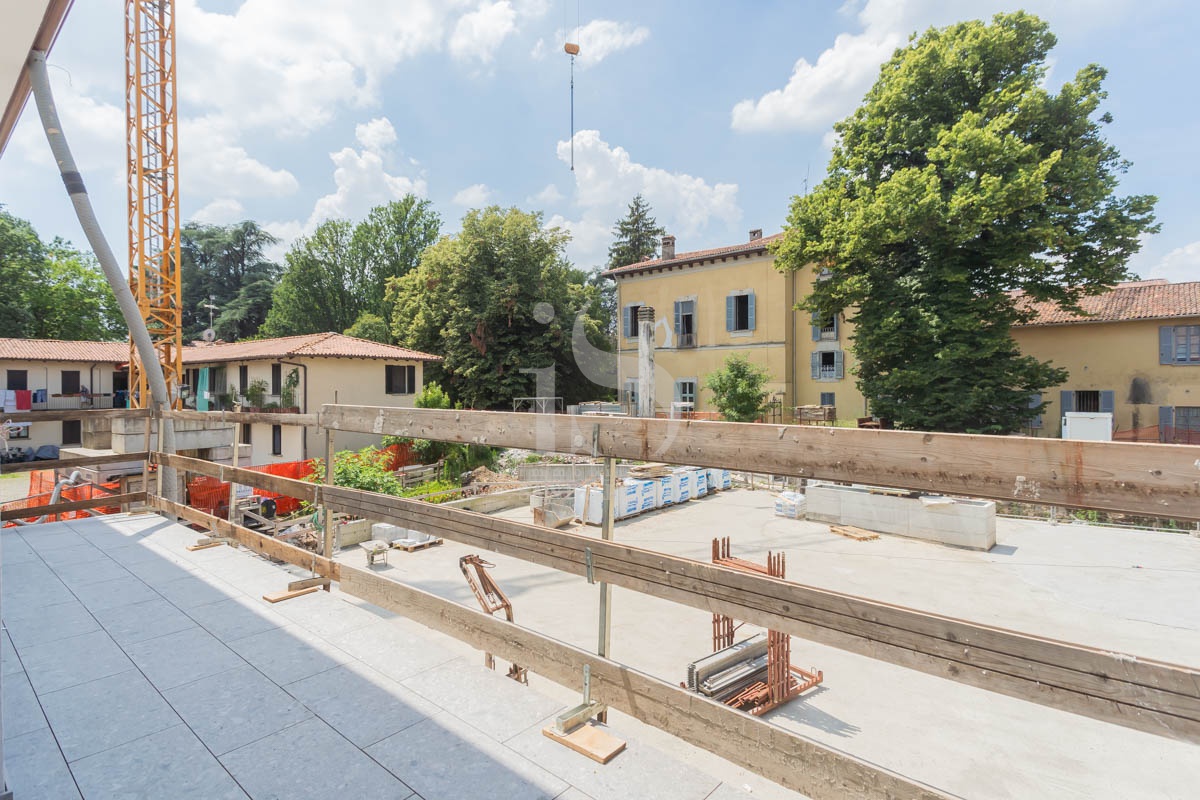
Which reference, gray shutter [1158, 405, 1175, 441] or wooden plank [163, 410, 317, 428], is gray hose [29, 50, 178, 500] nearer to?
wooden plank [163, 410, 317, 428]

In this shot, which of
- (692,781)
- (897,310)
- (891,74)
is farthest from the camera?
(891,74)

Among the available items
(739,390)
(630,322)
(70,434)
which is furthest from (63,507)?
(70,434)

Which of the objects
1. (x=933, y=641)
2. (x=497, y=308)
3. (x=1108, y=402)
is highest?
(x=497, y=308)

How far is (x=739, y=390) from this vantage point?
19.8 metres

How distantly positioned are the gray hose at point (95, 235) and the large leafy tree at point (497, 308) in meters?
21.6

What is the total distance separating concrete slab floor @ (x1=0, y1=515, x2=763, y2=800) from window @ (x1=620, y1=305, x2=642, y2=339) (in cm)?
2328

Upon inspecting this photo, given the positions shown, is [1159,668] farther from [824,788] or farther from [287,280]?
[287,280]

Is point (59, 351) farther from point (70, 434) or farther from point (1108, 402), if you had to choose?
point (1108, 402)

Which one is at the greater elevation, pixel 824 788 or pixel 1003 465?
pixel 1003 465

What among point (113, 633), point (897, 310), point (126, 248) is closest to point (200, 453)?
point (126, 248)

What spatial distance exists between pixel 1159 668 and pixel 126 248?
83.9 feet

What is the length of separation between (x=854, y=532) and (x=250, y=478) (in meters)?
12.7

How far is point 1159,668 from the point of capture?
3.52ft

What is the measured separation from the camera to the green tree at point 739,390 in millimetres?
19844
